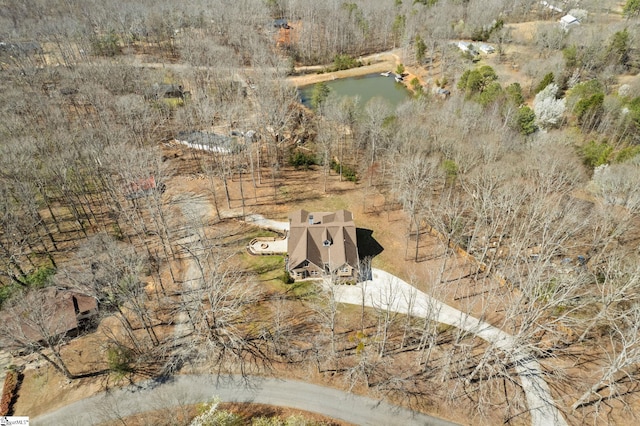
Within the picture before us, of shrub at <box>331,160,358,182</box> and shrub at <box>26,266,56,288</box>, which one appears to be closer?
shrub at <box>26,266,56,288</box>

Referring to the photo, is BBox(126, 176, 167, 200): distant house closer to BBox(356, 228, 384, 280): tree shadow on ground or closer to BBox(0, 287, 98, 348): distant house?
BBox(0, 287, 98, 348): distant house

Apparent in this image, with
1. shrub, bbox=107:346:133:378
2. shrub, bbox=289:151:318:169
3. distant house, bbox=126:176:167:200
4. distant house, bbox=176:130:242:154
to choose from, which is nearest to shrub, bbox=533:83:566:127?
shrub, bbox=289:151:318:169

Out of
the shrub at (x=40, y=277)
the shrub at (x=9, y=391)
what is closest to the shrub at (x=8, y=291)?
the shrub at (x=40, y=277)

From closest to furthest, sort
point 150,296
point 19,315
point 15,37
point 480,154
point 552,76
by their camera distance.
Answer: point 19,315
point 150,296
point 480,154
point 552,76
point 15,37

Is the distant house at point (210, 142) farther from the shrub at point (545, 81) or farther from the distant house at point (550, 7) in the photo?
the distant house at point (550, 7)

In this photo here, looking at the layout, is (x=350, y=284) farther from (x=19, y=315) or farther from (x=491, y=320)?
(x=19, y=315)

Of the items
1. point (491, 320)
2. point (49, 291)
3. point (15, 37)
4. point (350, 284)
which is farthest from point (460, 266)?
point (15, 37)
